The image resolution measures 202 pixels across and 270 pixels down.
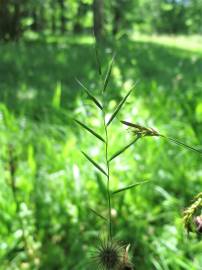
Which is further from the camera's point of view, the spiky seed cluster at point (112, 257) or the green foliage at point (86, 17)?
the green foliage at point (86, 17)

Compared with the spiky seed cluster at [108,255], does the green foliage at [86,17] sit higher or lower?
higher

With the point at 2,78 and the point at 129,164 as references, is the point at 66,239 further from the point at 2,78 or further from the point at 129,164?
the point at 2,78

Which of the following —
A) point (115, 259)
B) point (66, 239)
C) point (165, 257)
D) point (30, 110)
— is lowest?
point (115, 259)

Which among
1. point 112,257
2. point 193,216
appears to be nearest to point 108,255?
point 112,257

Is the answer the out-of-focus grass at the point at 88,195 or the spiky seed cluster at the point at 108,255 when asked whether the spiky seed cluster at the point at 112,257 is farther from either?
the out-of-focus grass at the point at 88,195

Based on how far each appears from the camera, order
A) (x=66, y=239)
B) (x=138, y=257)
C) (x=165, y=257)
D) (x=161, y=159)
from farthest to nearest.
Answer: (x=161, y=159) → (x=66, y=239) → (x=138, y=257) → (x=165, y=257)

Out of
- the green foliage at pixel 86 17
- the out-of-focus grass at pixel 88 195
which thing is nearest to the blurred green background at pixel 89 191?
the out-of-focus grass at pixel 88 195

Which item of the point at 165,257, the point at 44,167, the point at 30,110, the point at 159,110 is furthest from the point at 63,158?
the point at 30,110

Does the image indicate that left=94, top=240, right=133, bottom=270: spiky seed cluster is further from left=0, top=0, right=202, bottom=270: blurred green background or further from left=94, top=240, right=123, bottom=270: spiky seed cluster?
left=0, top=0, right=202, bottom=270: blurred green background

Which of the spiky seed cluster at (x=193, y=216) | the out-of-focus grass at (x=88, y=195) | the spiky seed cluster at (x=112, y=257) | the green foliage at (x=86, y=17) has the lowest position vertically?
the spiky seed cluster at (x=112, y=257)

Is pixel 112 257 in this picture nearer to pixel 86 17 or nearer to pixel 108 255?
pixel 108 255
